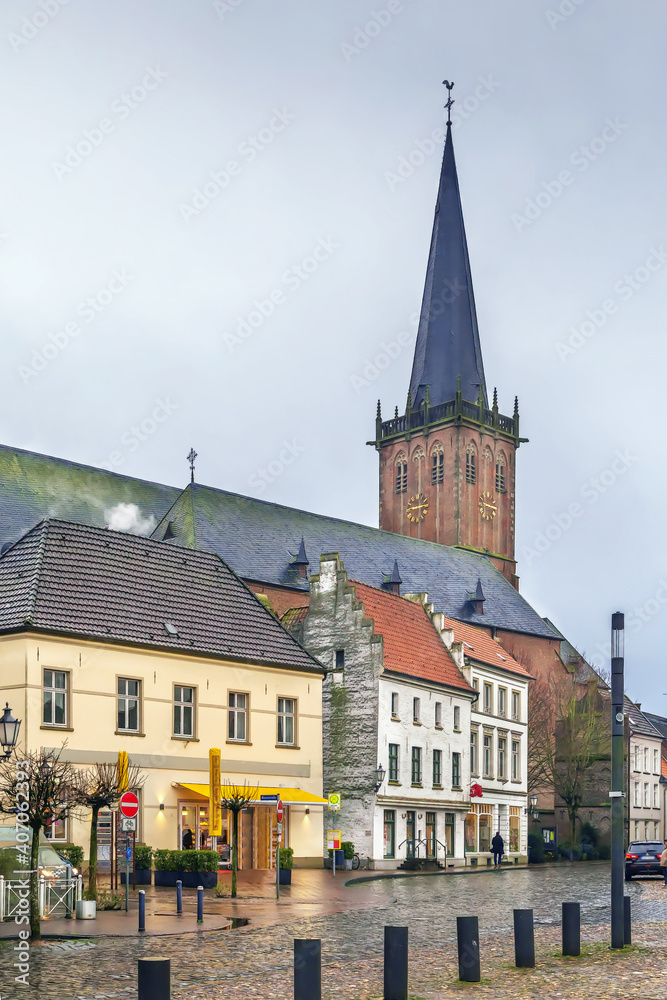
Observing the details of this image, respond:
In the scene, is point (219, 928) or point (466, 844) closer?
point (219, 928)

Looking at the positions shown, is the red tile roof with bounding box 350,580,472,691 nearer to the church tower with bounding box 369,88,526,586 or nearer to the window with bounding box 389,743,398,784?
the window with bounding box 389,743,398,784

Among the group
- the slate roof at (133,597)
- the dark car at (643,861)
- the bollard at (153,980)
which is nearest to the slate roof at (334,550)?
the slate roof at (133,597)

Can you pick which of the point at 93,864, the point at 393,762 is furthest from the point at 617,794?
the point at 393,762

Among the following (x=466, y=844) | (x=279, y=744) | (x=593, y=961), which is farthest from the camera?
(x=466, y=844)

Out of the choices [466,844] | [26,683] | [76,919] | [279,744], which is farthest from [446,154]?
[76,919]

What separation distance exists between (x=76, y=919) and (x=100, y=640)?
44.9ft

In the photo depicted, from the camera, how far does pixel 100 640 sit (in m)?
36.7

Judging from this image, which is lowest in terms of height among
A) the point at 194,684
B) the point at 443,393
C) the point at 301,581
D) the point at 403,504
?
the point at 194,684

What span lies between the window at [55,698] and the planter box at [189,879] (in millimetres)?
5205

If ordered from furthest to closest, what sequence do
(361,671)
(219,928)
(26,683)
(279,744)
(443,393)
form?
(443,393) < (361,671) < (279,744) < (26,683) < (219,928)

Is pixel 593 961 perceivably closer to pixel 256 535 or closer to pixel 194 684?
pixel 194 684

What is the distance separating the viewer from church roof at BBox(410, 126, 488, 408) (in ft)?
343

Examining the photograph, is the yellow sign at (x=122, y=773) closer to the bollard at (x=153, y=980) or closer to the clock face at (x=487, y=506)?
the bollard at (x=153, y=980)

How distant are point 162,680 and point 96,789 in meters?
8.94
